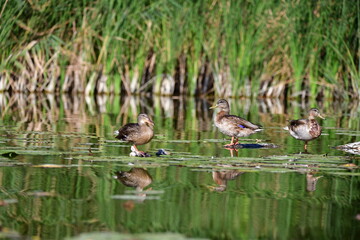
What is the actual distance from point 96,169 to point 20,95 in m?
12.5

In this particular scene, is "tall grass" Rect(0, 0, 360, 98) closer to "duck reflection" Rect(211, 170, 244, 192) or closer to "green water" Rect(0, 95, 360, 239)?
"green water" Rect(0, 95, 360, 239)

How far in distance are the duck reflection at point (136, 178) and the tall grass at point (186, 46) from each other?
10990mm

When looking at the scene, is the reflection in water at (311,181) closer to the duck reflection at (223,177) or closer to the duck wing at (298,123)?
the duck reflection at (223,177)

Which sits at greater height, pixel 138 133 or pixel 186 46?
pixel 186 46

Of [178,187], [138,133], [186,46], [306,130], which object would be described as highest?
[186,46]

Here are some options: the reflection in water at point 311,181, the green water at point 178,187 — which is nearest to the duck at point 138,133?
the green water at point 178,187

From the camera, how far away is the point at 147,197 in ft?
18.2

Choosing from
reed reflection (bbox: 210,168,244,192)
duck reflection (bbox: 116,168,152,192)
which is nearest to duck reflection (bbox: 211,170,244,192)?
reed reflection (bbox: 210,168,244,192)

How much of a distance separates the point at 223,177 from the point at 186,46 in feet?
44.9

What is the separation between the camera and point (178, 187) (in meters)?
Result: 6.00

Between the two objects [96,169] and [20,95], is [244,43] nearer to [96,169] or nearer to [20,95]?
[20,95]

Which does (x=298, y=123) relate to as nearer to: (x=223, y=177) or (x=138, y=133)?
(x=138, y=133)

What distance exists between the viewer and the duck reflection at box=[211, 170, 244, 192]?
19.9ft

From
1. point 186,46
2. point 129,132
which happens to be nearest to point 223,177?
point 129,132
